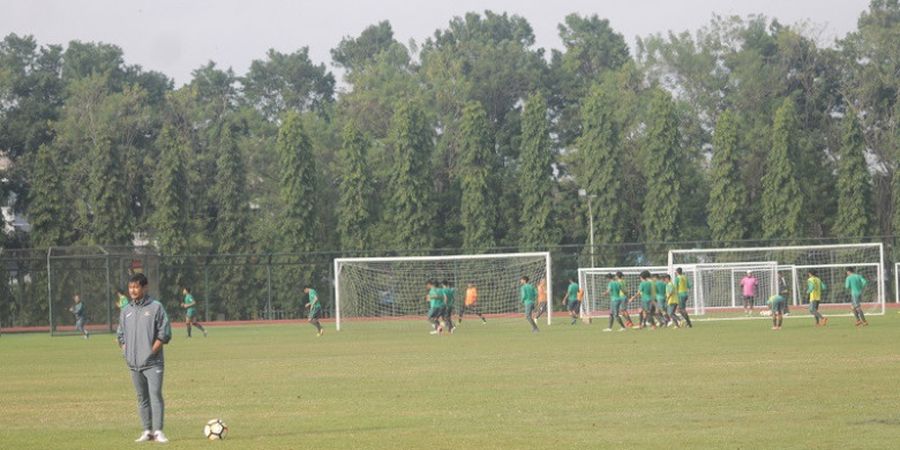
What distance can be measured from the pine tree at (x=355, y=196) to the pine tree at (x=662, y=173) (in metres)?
14.1

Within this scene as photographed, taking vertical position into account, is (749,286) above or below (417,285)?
below

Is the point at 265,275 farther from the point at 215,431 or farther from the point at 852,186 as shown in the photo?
the point at 215,431

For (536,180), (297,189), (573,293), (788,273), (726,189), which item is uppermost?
(536,180)

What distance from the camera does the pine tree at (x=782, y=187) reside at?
230 ft

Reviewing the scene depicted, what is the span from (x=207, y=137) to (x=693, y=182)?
96.8ft

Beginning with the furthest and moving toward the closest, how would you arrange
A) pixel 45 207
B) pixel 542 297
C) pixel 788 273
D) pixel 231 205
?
pixel 231 205 < pixel 45 207 < pixel 788 273 < pixel 542 297

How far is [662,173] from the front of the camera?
238 feet

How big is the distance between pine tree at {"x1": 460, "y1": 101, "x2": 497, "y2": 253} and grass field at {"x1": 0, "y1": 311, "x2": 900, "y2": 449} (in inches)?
1477

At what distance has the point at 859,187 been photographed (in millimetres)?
69938

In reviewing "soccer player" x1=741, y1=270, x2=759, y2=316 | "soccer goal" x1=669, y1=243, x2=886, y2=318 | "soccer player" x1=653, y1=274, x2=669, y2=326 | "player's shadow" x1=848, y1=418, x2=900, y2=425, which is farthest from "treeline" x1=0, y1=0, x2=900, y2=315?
"player's shadow" x1=848, y1=418, x2=900, y2=425

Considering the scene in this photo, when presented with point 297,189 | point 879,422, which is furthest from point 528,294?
point 297,189

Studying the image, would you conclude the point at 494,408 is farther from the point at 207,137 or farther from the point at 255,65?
the point at 255,65

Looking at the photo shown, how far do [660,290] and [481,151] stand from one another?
34415 millimetres

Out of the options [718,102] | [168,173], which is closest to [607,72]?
[718,102]
